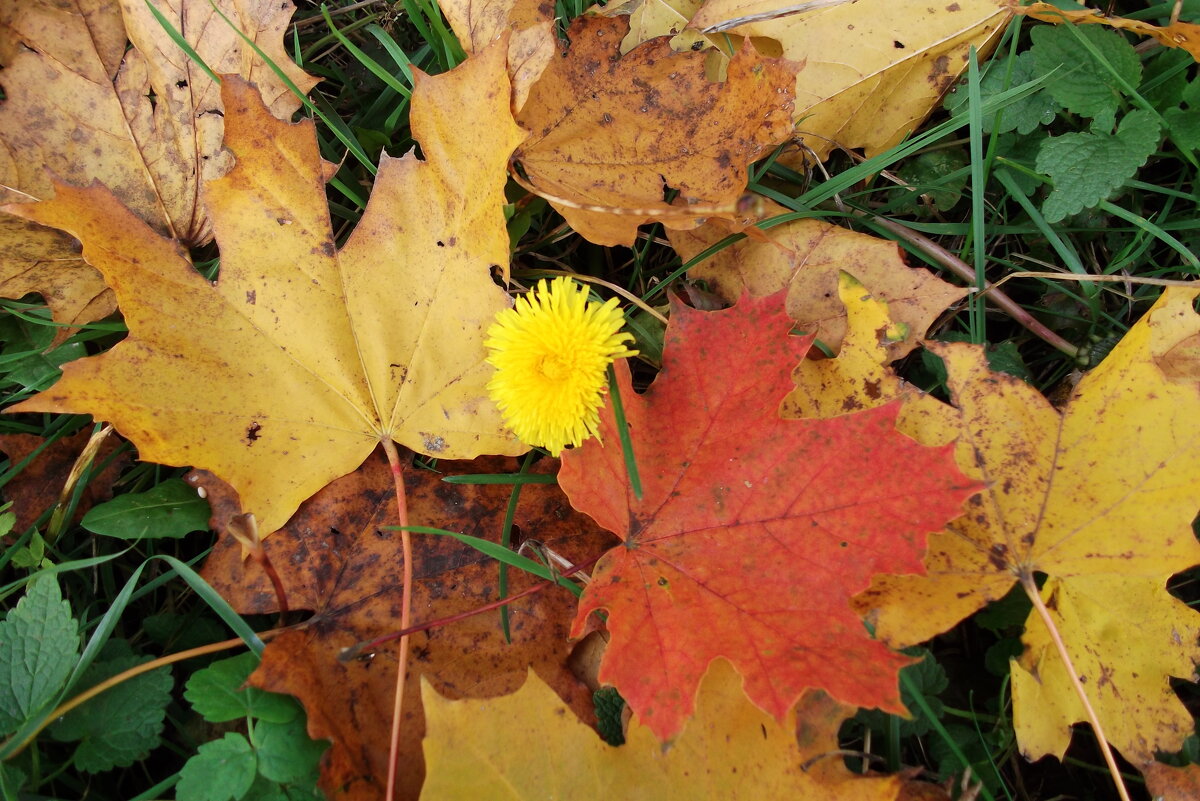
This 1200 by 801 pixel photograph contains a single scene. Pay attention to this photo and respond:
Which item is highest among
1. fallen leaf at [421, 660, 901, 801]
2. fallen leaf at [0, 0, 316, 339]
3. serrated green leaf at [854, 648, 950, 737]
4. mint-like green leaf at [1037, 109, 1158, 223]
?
fallen leaf at [0, 0, 316, 339]

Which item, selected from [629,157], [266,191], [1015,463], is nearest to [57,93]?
[266,191]

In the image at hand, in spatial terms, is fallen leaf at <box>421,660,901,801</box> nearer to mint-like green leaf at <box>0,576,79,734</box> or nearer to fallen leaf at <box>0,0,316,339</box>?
mint-like green leaf at <box>0,576,79,734</box>

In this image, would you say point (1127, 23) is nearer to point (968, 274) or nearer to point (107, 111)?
point (968, 274)

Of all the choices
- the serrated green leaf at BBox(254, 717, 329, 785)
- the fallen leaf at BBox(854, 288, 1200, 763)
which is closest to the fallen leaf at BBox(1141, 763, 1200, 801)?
the fallen leaf at BBox(854, 288, 1200, 763)

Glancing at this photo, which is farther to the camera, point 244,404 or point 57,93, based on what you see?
point 57,93

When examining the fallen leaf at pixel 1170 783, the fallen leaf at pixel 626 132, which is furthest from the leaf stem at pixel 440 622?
the fallen leaf at pixel 1170 783

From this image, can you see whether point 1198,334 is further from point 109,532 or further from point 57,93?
point 57,93
